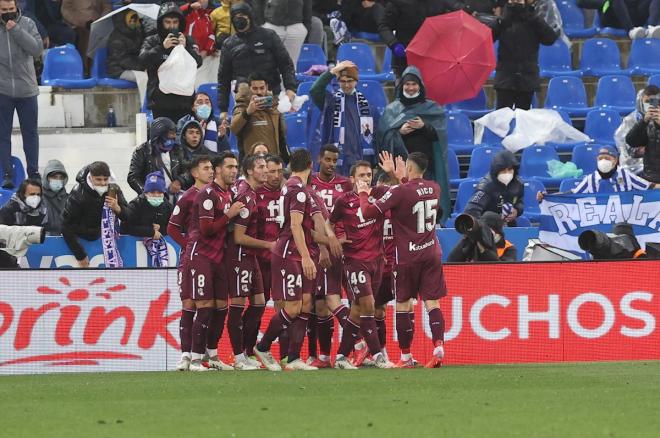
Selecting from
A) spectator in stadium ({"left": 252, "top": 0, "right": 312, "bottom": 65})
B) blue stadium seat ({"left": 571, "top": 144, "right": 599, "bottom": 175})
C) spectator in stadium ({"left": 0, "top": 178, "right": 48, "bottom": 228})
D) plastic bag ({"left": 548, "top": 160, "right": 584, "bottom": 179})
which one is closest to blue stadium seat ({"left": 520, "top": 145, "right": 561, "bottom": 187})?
plastic bag ({"left": 548, "top": 160, "right": 584, "bottom": 179})

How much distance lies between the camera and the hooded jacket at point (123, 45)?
19938mm

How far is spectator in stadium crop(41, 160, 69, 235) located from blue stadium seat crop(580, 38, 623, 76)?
881cm

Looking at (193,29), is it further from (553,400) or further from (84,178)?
(553,400)

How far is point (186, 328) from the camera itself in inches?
570

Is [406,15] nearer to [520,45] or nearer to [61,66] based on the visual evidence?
[520,45]

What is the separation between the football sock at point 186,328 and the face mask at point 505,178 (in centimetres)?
486

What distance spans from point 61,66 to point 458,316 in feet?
24.2

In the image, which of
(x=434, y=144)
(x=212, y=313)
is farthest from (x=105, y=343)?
(x=434, y=144)

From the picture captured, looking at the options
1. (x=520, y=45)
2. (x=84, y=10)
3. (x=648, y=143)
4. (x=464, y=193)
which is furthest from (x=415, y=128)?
(x=84, y=10)

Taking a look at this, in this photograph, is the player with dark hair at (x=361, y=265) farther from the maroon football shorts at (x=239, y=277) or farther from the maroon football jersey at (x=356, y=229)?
the maroon football shorts at (x=239, y=277)

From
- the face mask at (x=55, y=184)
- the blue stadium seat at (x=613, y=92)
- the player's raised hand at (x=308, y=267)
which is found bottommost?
the player's raised hand at (x=308, y=267)

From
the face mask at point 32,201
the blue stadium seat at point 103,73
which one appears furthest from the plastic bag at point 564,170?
the face mask at point 32,201

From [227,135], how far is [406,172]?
5152mm

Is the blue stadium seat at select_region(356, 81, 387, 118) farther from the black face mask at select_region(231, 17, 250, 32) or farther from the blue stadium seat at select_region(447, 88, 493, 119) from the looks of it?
the black face mask at select_region(231, 17, 250, 32)
